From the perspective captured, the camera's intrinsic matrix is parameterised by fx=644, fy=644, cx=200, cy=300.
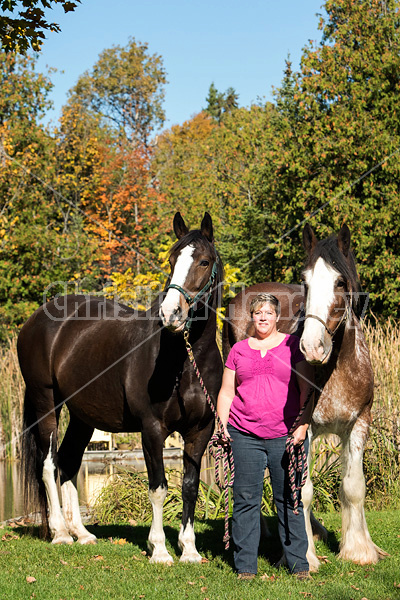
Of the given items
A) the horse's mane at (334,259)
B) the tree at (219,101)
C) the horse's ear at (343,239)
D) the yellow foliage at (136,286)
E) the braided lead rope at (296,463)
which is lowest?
the braided lead rope at (296,463)

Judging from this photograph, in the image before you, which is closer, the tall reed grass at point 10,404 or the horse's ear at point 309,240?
the horse's ear at point 309,240

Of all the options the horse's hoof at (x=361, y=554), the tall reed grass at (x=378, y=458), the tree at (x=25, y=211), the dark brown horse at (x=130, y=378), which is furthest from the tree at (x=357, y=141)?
the horse's hoof at (x=361, y=554)

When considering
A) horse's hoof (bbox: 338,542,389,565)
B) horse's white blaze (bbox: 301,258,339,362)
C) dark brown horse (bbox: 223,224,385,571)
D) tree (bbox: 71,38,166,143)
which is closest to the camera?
horse's white blaze (bbox: 301,258,339,362)

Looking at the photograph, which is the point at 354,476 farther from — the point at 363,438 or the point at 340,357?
the point at 340,357

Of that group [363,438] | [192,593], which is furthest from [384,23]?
[192,593]

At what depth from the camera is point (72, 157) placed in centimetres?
2484

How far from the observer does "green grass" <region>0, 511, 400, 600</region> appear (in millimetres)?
4035

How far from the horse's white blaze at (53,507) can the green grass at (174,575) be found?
0.16 m

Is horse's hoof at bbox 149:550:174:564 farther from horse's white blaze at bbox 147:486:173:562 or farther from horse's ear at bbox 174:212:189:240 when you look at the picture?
horse's ear at bbox 174:212:189:240

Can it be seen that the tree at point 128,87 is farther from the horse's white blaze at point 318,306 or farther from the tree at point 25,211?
the horse's white blaze at point 318,306

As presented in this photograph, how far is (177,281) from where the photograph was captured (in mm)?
4547

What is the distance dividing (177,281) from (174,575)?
205 centimetres

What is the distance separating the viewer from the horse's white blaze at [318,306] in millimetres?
3955

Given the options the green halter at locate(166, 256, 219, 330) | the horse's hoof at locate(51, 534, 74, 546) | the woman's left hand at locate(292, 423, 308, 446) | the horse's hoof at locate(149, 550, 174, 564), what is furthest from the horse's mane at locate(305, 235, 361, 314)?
the horse's hoof at locate(51, 534, 74, 546)
